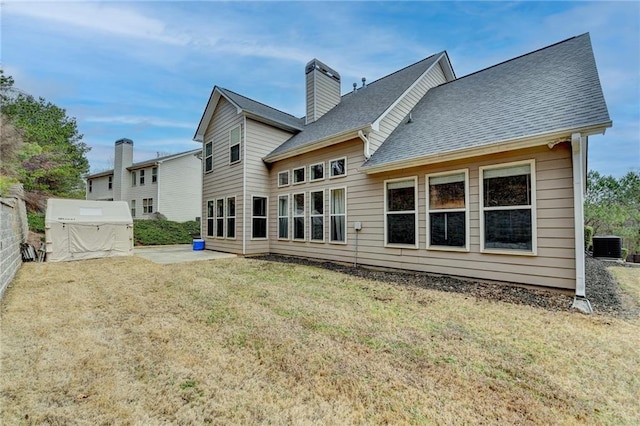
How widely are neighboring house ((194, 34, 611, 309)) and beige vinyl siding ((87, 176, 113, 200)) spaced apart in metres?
17.0

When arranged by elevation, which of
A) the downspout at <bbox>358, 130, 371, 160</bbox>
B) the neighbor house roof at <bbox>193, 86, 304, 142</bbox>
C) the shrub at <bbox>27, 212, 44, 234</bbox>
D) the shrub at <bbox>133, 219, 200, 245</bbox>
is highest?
the neighbor house roof at <bbox>193, 86, 304, 142</bbox>

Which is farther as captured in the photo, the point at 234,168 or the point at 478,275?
the point at 234,168

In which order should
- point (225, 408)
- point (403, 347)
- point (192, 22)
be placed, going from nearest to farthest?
point (225, 408)
point (403, 347)
point (192, 22)

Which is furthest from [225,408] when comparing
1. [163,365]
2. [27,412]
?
[27,412]

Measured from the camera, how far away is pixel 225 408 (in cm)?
Answer: 194

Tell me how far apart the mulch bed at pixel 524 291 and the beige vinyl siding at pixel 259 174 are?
163 inches

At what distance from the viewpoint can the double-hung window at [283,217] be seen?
9.77m

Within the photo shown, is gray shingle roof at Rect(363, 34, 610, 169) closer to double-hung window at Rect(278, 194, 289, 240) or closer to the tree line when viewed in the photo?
double-hung window at Rect(278, 194, 289, 240)

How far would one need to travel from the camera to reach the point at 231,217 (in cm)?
1066

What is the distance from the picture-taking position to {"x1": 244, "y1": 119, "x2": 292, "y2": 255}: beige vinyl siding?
32.8 ft

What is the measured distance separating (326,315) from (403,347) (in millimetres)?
1245

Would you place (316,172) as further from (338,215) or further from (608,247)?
(608,247)

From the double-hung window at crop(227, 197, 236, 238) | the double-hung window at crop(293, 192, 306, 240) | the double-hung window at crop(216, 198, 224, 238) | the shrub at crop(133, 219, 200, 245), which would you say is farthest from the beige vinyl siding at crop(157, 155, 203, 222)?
the double-hung window at crop(293, 192, 306, 240)

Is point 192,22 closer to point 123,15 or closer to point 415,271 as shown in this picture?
point 123,15
